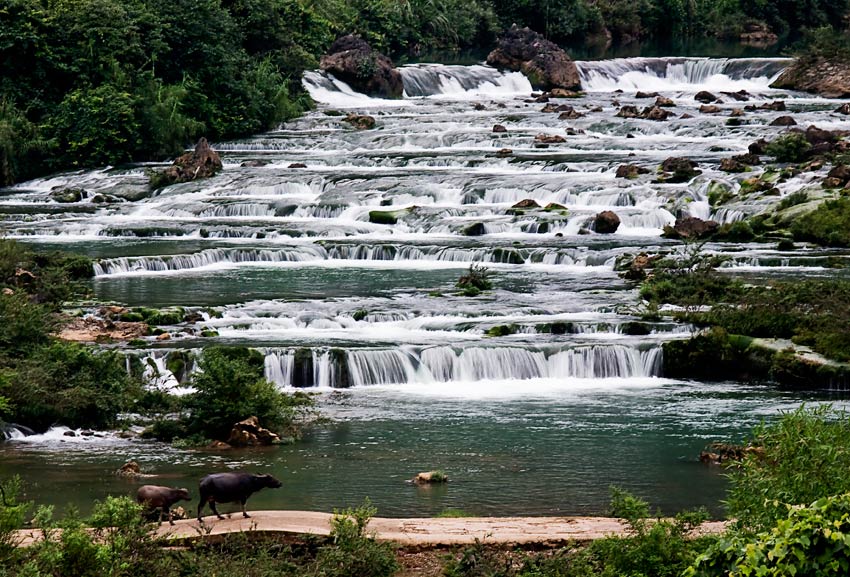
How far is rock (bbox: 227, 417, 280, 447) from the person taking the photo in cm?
1734

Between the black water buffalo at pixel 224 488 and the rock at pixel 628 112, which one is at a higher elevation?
the rock at pixel 628 112

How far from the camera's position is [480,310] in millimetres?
24469

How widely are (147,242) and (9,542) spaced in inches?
904

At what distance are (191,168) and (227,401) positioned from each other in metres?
23.5

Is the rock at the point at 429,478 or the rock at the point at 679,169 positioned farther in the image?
the rock at the point at 679,169

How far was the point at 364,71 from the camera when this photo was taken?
57.2m

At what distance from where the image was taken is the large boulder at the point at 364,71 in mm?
57344

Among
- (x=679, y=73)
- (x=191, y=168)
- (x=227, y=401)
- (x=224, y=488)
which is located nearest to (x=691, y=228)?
(x=191, y=168)

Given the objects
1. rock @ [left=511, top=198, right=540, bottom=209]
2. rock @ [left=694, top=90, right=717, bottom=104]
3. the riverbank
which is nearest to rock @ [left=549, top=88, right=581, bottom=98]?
rock @ [left=694, top=90, right=717, bottom=104]

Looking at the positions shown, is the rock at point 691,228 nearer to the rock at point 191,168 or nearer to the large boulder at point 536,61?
the rock at point 191,168

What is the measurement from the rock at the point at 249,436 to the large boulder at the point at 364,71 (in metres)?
41.1

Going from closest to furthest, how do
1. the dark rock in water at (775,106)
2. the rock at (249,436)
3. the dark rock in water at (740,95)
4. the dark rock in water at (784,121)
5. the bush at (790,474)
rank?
1. the bush at (790,474)
2. the rock at (249,436)
3. the dark rock in water at (784,121)
4. the dark rock in water at (775,106)
5. the dark rock in water at (740,95)

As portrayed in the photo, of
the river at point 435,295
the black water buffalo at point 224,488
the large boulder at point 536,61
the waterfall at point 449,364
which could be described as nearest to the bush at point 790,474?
the river at point 435,295

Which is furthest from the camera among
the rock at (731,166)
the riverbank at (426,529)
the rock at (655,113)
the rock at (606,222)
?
the rock at (655,113)
